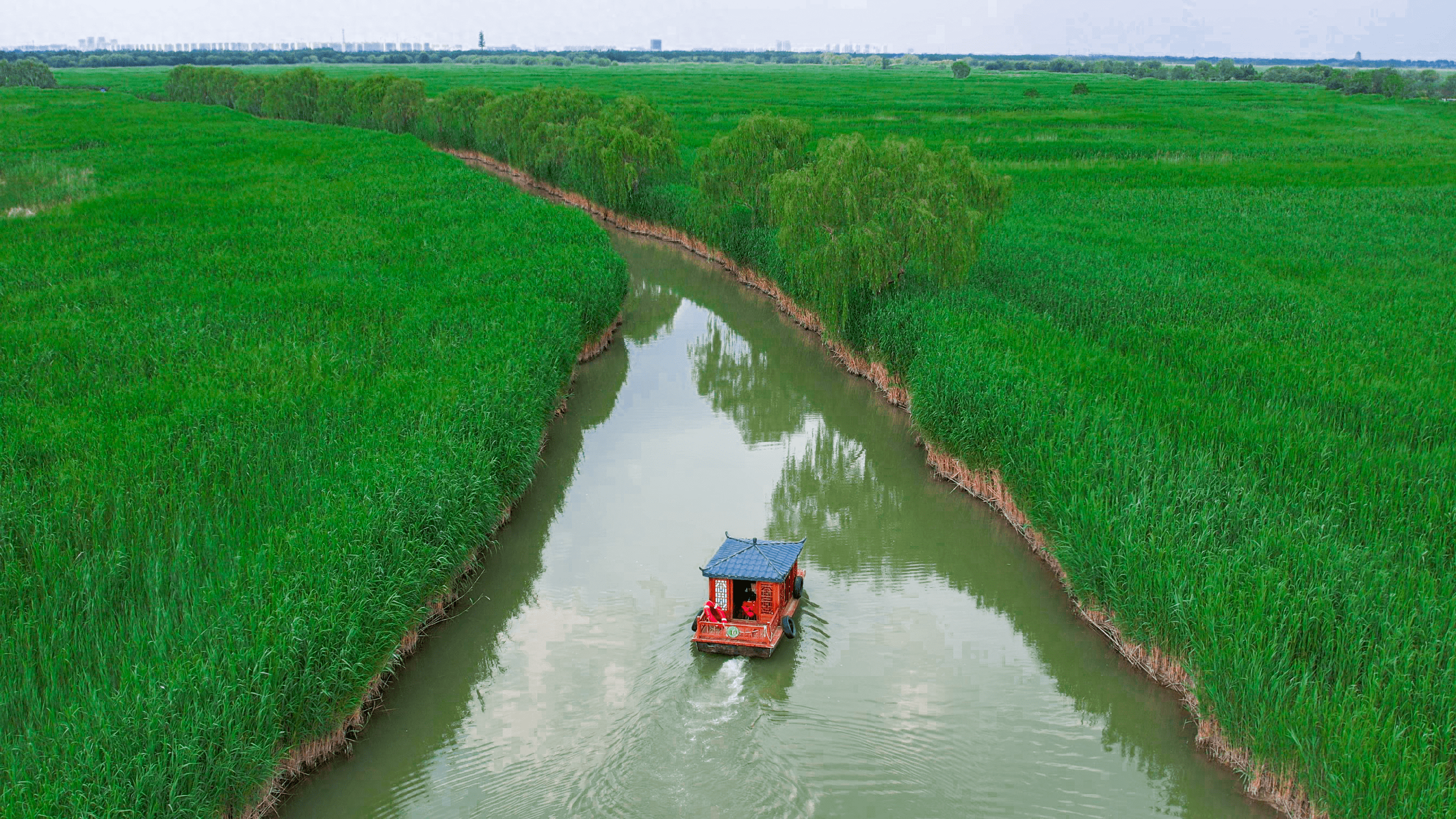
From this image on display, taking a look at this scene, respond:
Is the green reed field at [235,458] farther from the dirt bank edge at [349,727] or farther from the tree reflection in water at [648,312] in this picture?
the tree reflection in water at [648,312]

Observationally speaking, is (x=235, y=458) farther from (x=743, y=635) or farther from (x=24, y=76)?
(x=24, y=76)

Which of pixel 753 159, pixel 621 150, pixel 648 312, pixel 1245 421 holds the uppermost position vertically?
pixel 621 150

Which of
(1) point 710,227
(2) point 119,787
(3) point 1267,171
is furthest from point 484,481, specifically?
(3) point 1267,171

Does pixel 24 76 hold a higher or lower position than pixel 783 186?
higher

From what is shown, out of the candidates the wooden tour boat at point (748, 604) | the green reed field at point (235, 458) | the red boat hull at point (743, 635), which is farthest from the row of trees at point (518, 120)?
the red boat hull at point (743, 635)

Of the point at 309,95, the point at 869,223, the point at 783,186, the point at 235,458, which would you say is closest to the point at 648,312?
the point at 783,186

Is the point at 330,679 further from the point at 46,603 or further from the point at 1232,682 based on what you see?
the point at 1232,682

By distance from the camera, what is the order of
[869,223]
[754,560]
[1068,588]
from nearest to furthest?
[754,560]
[1068,588]
[869,223]
